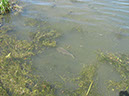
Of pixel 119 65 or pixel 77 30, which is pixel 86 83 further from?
pixel 77 30

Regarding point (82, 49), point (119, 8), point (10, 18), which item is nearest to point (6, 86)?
point (82, 49)

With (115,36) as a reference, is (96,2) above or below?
above

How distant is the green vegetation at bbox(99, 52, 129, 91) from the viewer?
3.56 metres

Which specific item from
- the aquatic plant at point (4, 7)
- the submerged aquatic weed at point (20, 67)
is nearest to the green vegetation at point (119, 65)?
the submerged aquatic weed at point (20, 67)

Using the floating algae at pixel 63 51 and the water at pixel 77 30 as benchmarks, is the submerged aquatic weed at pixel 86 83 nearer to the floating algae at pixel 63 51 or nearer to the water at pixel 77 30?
the water at pixel 77 30

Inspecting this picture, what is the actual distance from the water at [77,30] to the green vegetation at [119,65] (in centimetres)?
20

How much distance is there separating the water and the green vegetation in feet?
0.65

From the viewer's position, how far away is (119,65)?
13.5ft

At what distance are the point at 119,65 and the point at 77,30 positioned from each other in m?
2.67

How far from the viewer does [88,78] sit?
3.73 metres

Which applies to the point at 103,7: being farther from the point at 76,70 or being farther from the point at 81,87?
the point at 81,87

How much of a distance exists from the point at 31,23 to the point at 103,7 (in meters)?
Result: 5.03

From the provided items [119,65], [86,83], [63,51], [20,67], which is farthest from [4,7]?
[119,65]

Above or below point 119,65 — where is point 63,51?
above
